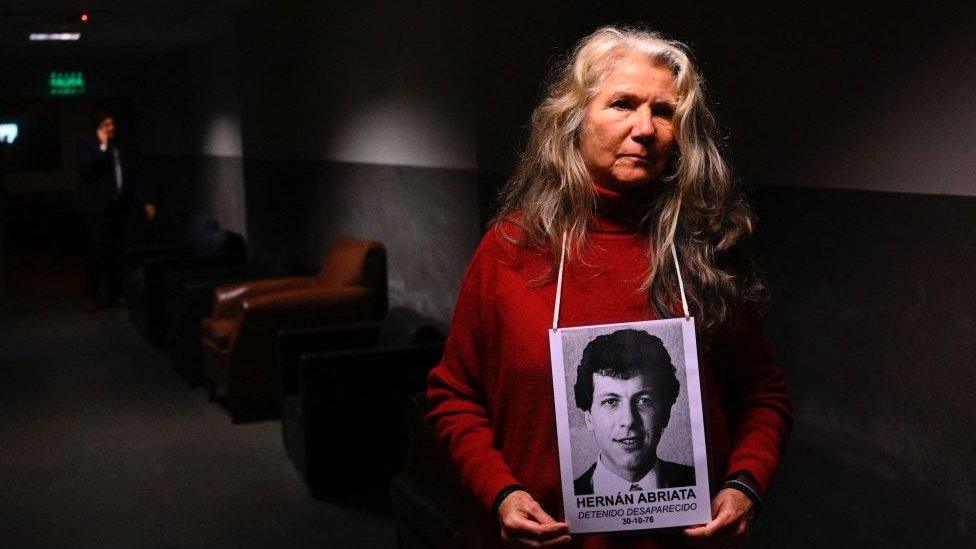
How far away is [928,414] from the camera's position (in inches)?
101

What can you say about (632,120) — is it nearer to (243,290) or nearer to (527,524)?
(527,524)

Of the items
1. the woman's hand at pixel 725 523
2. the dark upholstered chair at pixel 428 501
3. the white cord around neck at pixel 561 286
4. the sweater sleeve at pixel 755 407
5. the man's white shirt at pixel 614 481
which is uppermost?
the white cord around neck at pixel 561 286

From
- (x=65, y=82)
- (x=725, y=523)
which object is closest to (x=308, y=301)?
(x=725, y=523)

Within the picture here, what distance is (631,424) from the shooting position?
1420mm

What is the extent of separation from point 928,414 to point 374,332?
303 cm

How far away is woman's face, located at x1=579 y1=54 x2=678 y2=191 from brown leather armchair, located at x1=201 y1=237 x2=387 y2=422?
4041 mm

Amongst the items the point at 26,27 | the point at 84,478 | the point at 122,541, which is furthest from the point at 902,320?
the point at 26,27

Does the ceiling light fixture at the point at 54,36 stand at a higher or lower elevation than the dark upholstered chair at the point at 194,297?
higher

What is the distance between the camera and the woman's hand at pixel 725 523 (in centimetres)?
144

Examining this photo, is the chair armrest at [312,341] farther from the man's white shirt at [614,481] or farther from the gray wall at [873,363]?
the man's white shirt at [614,481]

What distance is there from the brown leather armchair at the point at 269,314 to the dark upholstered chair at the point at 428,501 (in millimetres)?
1690

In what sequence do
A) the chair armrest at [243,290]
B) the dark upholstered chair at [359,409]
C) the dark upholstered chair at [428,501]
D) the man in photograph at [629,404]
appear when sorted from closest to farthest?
1. the man in photograph at [629,404]
2. the dark upholstered chair at [428,501]
3. the dark upholstered chair at [359,409]
4. the chair armrest at [243,290]

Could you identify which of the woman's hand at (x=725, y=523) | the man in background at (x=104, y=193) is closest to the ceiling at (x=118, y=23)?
the man in background at (x=104, y=193)

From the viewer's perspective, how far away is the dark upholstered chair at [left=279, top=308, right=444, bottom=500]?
14.1 feet
